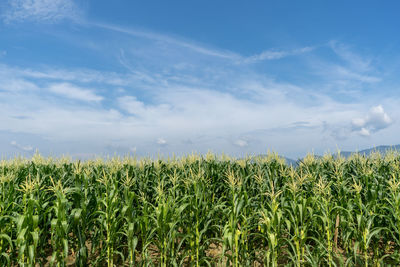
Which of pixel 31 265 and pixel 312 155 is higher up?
pixel 312 155

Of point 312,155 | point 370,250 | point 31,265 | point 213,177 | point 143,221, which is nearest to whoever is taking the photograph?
point 31,265

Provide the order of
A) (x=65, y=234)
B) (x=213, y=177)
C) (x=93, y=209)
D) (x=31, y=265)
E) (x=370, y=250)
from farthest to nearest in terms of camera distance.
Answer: (x=213, y=177) < (x=370, y=250) < (x=93, y=209) < (x=65, y=234) < (x=31, y=265)

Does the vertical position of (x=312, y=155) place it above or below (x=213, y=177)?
above

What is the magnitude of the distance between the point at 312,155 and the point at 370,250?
499 centimetres

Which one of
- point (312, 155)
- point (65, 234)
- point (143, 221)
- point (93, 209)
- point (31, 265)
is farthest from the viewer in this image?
point (312, 155)

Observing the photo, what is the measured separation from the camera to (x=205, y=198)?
764 cm

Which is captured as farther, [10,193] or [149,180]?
[149,180]

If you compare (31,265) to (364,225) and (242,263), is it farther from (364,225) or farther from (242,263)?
(364,225)

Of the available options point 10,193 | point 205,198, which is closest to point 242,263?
point 205,198

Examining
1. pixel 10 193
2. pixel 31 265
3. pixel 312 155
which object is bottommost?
pixel 31 265

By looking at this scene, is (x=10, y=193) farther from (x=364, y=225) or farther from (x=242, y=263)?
(x=364, y=225)

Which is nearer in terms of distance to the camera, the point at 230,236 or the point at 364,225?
the point at 230,236

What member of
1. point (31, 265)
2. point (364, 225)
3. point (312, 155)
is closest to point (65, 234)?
point (31, 265)

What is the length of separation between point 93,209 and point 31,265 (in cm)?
173
